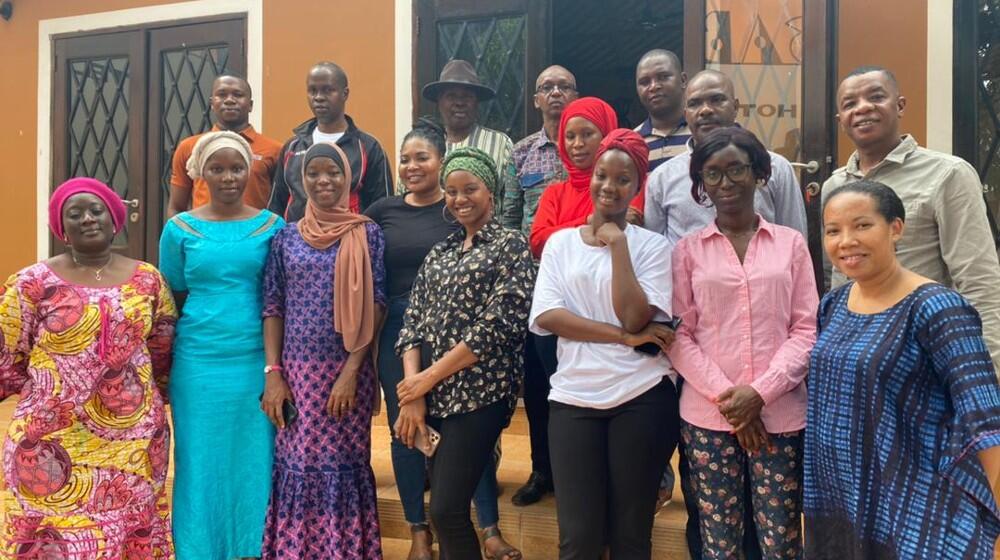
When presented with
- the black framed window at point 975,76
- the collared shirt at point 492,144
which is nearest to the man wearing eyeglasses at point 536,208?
the collared shirt at point 492,144

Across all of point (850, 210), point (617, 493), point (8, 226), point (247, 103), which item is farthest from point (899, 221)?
point (8, 226)

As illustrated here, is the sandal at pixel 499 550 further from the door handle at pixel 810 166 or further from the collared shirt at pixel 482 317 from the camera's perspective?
the door handle at pixel 810 166

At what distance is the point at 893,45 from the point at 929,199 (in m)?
2.69

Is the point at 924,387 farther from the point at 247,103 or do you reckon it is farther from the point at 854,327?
the point at 247,103

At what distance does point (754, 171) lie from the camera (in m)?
2.54

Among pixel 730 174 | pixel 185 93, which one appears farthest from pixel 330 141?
pixel 185 93

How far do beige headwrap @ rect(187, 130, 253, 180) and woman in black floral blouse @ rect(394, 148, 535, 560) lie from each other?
36.6 inches

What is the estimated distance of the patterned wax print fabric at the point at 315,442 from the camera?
3.07 m

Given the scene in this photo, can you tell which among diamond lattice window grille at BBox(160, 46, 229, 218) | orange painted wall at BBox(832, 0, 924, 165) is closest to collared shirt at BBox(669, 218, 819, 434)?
orange painted wall at BBox(832, 0, 924, 165)

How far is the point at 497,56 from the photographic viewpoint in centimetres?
562

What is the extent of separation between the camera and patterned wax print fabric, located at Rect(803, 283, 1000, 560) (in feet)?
6.64

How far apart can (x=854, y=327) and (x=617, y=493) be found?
85cm

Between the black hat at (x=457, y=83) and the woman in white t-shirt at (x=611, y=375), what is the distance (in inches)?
71.3

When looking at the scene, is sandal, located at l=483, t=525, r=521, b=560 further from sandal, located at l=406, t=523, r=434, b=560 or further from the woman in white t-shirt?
the woman in white t-shirt
